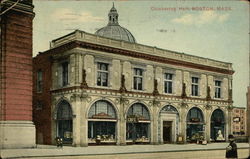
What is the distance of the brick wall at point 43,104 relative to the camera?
45.4 feet

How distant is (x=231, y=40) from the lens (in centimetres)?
1389

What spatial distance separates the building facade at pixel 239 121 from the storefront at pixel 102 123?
204 inches

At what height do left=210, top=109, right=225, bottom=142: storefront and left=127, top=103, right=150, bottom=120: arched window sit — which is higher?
left=127, top=103, right=150, bottom=120: arched window

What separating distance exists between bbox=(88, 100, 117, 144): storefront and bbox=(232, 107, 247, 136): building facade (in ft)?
17.0

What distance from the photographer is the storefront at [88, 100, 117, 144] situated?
16.6m

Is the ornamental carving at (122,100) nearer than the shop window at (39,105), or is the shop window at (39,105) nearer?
the shop window at (39,105)

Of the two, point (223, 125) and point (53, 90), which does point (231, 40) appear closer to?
point (223, 125)

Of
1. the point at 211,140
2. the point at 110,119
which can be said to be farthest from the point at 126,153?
the point at 211,140

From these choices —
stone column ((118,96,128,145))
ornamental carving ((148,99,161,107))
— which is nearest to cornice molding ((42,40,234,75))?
ornamental carving ((148,99,161,107))

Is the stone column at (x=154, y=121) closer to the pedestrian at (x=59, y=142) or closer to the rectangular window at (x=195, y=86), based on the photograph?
the rectangular window at (x=195, y=86)

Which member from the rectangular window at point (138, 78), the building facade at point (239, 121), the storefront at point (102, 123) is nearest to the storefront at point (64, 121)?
the storefront at point (102, 123)

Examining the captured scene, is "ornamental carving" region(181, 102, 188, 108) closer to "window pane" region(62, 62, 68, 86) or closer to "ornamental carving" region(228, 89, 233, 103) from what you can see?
"ornamental carving" region(228, 89, 233, 103)

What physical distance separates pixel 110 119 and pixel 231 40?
6.68m

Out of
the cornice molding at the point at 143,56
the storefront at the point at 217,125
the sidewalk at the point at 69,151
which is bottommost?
Result: the sidewalk at the point at 69,151
